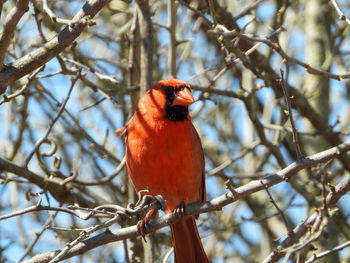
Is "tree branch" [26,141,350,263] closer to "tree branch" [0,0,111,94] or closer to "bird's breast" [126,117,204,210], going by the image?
"bird's breast" [126,117,204,210]

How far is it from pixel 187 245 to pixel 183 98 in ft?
3.17

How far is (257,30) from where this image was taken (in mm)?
5133

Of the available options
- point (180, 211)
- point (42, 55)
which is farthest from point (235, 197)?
point (42, 55)

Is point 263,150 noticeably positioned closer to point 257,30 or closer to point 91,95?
point 257,30

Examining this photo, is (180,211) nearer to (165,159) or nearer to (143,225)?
(143,225)

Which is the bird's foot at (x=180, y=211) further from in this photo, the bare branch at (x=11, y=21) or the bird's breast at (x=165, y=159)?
the bare branch at (x=11, y=21)

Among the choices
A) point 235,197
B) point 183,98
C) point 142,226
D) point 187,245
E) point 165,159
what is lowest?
point 235,197

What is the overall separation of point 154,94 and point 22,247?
6.46 ft

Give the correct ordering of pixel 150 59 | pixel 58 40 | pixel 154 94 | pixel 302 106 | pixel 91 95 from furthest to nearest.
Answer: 1. pixel 91 95
2. pixel 302 106
3. pixel 150 59
4. pixel 154 94
5. pixel 58 40

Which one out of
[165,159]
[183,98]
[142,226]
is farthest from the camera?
[183,98]

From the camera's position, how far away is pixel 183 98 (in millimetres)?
3527

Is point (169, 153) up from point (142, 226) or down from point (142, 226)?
up

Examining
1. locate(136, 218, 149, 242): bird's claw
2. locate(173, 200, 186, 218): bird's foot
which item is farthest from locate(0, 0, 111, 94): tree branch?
locate(173, 200, 186, 218): bird's foot

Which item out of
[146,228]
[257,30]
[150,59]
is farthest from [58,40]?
[257,30]
